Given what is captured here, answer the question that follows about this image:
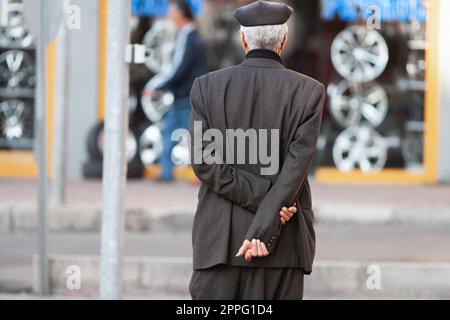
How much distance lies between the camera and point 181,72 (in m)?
12.1

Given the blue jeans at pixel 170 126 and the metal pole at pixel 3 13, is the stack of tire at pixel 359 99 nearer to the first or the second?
the blue jeans at pixel 170 126

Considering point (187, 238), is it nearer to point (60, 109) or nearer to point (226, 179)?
point (60, 109)

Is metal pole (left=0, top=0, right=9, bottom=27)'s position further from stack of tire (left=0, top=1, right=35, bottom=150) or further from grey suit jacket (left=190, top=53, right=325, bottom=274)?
grey suit jacket (left=190, top=53, right=325, bottom=274)

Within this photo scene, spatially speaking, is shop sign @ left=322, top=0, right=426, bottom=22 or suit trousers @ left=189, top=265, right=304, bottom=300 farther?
shop sign @ left=322, top=0, right=426, bottom=22

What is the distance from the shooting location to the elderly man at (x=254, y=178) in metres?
4.38

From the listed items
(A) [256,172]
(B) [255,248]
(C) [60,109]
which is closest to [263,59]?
(A) [256,172]

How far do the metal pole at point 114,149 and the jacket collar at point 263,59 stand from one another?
2.21 m

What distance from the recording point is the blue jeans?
12250 mm

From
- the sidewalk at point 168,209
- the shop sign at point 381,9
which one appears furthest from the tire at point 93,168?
the shop sign at point 381,9

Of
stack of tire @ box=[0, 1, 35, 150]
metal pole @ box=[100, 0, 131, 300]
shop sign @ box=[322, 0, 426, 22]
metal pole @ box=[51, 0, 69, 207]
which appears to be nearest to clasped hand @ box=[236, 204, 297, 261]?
metal pole @ box=[100, 0, 131, 300]

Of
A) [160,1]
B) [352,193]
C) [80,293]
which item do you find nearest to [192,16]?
[160,1]

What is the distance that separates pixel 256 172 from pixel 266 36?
57 centimetres

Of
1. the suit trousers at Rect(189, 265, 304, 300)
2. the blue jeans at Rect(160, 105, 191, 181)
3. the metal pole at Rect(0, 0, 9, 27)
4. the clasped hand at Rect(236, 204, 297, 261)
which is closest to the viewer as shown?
the clasped hand at Rect(236, 204, 297, 261)

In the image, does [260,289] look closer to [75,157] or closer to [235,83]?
[235,83]
